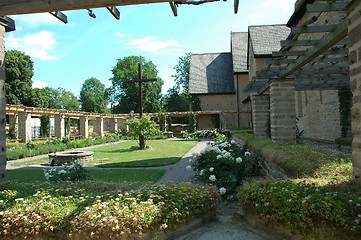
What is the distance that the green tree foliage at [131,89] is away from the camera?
42.5 m

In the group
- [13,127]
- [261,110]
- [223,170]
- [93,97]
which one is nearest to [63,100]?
[93,97]

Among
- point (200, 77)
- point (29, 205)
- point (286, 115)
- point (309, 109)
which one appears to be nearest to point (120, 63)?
Answer: point (200, 77)

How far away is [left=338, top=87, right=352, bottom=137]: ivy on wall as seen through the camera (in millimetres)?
10453

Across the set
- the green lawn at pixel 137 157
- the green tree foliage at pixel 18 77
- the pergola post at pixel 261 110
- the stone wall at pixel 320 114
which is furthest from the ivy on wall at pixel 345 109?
the green tree foliage at pixel 18 77

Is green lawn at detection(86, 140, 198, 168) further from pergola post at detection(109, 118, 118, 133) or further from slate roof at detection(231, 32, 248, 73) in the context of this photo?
slate roof at detection(231, 32, 248, 73)

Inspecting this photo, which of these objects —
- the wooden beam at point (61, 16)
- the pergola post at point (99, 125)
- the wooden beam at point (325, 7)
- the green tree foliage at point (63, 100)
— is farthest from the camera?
the green tree foliage at point (63, 100)

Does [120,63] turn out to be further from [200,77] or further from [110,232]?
[110,232]

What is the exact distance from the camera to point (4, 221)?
3.08m

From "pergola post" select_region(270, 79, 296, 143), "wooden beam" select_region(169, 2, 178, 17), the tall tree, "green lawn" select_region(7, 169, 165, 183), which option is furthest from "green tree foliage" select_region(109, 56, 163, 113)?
"wooden beam" select_region(169, 2, 178, 17)

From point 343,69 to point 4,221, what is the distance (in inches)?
360

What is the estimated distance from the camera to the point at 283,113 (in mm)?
7551

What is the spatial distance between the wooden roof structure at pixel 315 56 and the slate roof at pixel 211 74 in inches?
751

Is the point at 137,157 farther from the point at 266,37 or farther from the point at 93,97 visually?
the point at 93,97

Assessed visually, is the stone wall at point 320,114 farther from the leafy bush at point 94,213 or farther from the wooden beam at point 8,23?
the wooden beam at point 8,23
